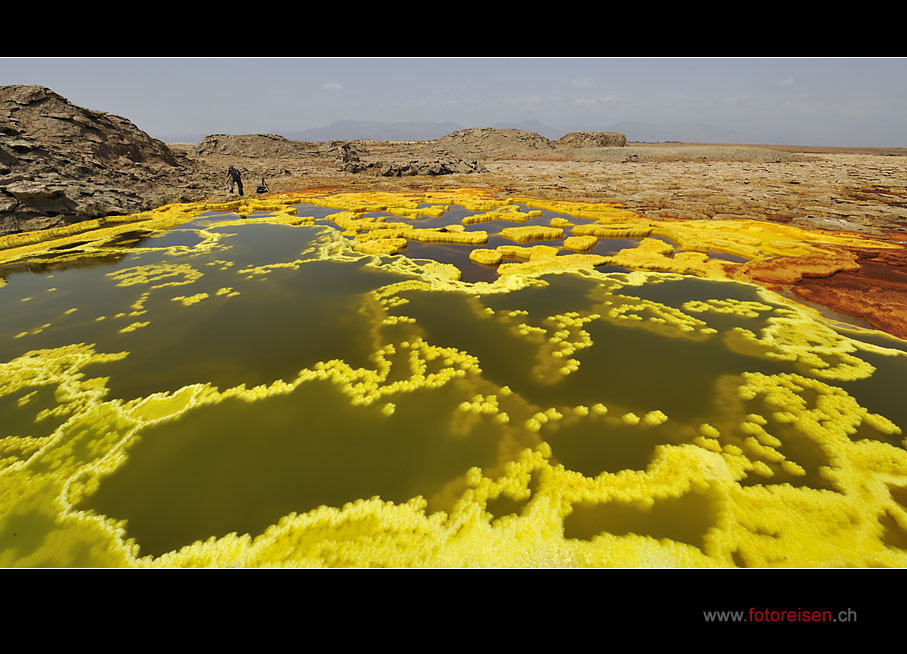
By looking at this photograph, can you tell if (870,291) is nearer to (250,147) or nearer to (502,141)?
(502,141)

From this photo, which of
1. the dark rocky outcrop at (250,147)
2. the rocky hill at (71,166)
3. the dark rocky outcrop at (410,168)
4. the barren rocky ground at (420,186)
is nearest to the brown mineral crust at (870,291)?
the barren rocky ground at (420,186)

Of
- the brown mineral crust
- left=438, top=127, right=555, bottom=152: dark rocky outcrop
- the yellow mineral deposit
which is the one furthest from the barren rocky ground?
left=438, top=127, right=555, bottom=152: dark rocky outcrop

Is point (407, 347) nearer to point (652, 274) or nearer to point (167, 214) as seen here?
point (652, 274)

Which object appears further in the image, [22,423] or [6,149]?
[6,149]

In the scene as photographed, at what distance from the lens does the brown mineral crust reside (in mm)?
11904

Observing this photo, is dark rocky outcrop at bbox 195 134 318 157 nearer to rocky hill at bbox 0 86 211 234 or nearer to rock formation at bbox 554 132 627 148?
rocky hill at bbox 0 86 211 234

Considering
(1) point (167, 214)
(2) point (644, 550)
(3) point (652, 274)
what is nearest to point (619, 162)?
(3) point (652, 274)

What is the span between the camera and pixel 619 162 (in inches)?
2825

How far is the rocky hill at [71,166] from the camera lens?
78.1ft

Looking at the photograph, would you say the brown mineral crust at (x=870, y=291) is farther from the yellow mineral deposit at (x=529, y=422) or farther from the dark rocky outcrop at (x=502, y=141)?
the dark rocky outcrop at (x=502, y=141)

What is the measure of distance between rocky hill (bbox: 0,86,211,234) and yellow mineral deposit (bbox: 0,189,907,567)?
1475 centimetres
